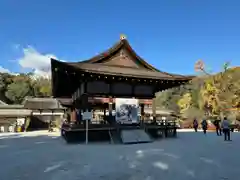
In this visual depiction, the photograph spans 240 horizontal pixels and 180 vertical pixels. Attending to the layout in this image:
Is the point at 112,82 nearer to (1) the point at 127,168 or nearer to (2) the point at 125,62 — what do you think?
(2) the point at 125,62

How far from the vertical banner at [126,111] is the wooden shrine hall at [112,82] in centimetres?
33

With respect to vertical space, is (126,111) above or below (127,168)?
above

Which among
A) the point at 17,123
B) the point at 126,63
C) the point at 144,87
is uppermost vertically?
the point at 126,63

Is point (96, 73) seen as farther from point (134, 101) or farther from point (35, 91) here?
point (35, 91)

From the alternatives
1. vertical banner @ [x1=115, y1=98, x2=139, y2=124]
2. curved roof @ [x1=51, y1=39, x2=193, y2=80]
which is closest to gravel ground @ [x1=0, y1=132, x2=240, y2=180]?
vertical banner @ [x1=115, y1=98, x2=139, y2=124]

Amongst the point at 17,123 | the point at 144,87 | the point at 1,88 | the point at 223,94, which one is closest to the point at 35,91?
the point at 1,88

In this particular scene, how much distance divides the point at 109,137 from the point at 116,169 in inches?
349

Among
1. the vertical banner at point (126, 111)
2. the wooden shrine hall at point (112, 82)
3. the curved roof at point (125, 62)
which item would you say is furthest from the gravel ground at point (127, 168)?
the curved roof at point (125, 62)

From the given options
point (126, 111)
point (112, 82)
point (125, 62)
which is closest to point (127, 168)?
point (126, 111)

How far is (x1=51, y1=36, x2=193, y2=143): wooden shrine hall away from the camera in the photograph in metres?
15.5

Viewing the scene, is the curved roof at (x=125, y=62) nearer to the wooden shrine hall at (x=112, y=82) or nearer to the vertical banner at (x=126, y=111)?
the wooden shrine hall at (x=112, y=82)

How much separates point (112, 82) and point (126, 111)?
228 centimetres

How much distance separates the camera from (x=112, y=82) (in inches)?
666

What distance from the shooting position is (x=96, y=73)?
49.3ft
